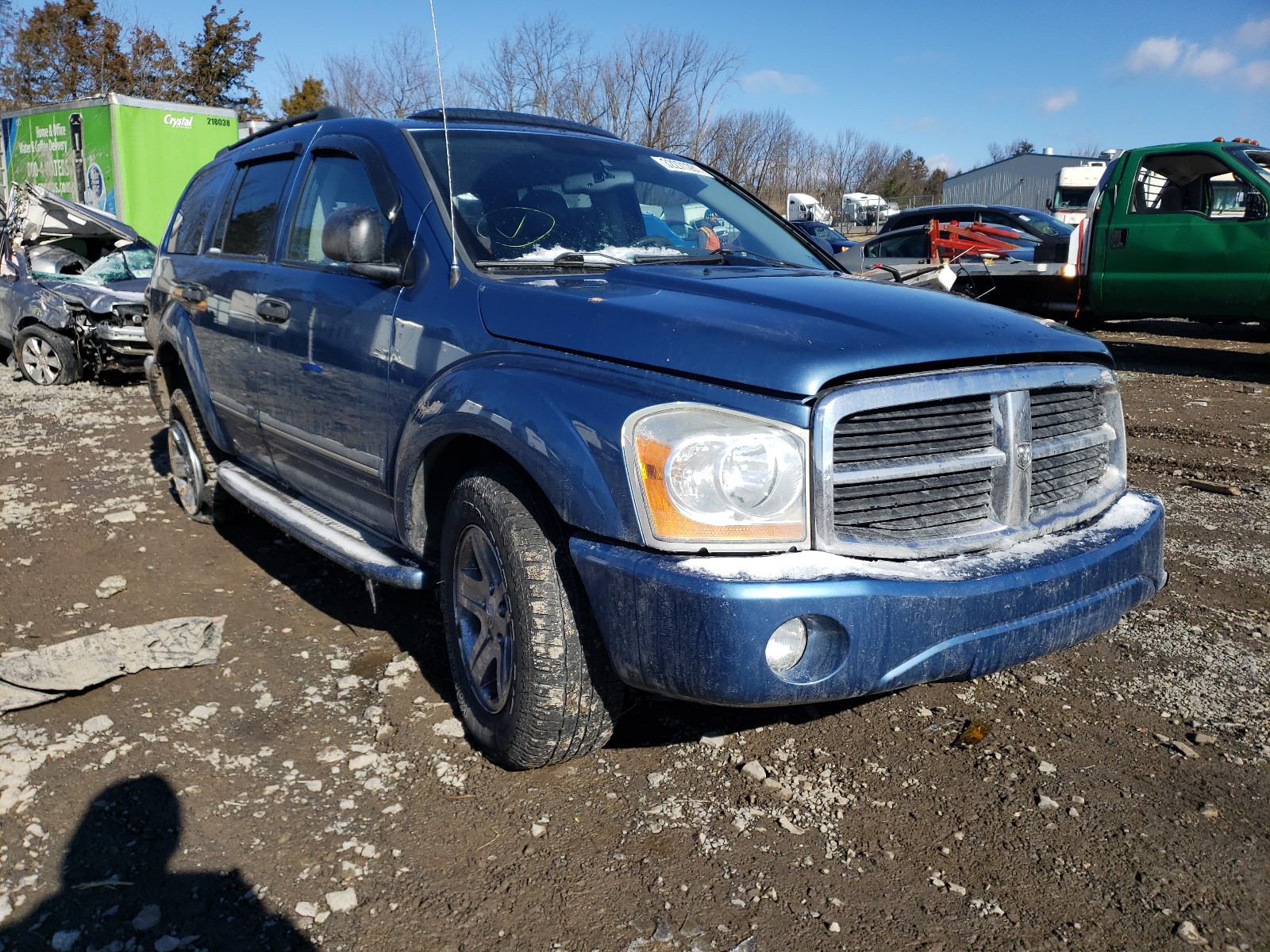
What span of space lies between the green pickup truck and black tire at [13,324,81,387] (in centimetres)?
1034

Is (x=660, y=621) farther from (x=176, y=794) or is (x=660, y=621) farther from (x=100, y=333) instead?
(x=100, y=333)

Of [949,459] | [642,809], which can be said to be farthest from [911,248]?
[642,809]

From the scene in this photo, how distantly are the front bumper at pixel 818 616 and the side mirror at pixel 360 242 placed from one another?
125 cm

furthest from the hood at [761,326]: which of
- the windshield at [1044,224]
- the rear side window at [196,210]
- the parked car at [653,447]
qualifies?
the windshield at [1044,224]

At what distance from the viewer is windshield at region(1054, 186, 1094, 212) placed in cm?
2552

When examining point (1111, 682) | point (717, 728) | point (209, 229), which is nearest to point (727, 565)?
point (717, 728)

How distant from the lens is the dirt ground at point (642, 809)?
88.4 inches

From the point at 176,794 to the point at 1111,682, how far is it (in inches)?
115

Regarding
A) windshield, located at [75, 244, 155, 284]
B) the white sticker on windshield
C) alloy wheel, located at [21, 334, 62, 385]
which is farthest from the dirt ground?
windshield, located at [75, 244, 155, 284]

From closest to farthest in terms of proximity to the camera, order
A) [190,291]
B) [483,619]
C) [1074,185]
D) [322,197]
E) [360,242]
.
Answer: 1. [483,619]
2. [360,242]
3. [322,197]
4. [190,291]
5. [1074,185]

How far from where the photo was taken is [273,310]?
12.5 feet

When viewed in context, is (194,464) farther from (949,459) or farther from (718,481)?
(949,459)

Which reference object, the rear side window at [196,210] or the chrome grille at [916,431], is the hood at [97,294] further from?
the chrome grille at [916,431]

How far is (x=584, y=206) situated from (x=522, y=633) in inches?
61.4
